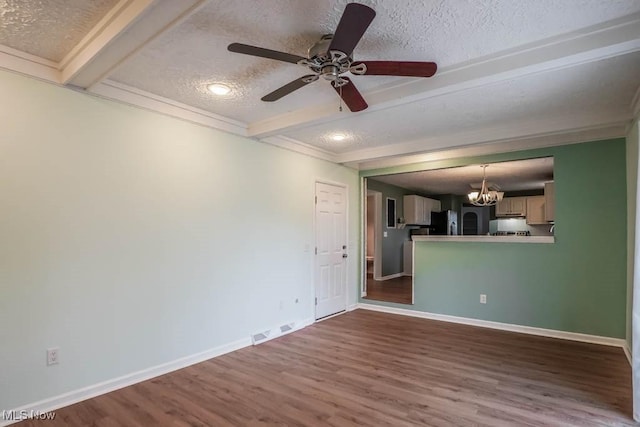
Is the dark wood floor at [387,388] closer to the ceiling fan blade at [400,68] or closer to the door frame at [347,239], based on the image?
the door frame at [347,239]

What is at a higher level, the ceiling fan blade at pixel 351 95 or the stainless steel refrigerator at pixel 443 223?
the ceiling fan blade at pixel 351 95

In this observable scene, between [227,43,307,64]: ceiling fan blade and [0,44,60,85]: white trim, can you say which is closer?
[227,43,307,64]: ceiling fan blade

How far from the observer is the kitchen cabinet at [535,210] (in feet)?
24.3

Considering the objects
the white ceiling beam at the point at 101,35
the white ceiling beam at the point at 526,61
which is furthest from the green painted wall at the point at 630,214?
the white ceiling beam at the point at 101,35

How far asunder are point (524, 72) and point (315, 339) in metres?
3.34

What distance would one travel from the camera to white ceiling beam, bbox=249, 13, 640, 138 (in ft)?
6.69

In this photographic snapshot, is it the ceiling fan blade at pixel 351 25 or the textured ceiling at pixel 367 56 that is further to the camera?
the textured ceiling at pixel 367 56

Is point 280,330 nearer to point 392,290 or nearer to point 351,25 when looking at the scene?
point 392,290

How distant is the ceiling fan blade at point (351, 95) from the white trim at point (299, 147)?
175 centimetres

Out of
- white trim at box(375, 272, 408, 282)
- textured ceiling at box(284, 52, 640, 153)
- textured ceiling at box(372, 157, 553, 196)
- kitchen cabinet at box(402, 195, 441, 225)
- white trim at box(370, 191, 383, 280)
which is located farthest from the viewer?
kitchen cabinet at box(402, 195, 441, 225)

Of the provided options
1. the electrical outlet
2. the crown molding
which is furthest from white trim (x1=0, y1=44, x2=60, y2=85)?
the electrical outlet

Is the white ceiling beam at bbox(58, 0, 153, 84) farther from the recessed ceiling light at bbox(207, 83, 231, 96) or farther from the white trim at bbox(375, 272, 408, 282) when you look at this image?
the white trim at bbox(375, 272, 408, 282)

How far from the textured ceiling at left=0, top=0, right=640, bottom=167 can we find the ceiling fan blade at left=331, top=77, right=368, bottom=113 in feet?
0.74

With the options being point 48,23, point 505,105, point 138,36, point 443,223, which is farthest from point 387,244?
point 48,23
